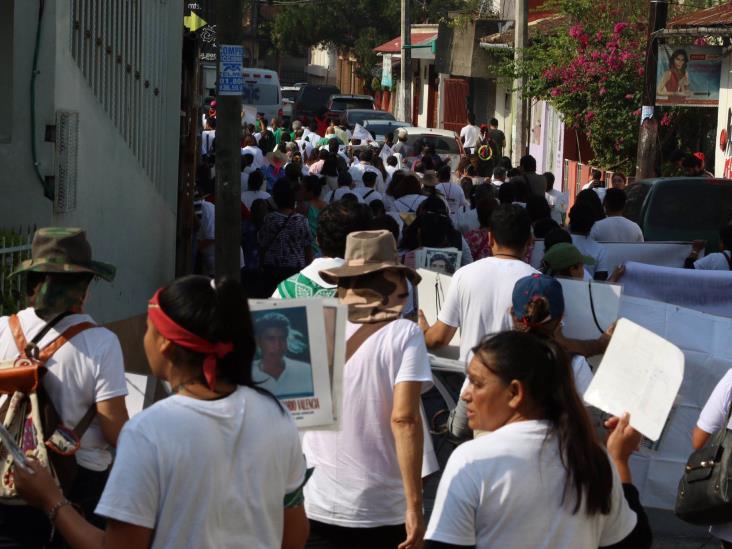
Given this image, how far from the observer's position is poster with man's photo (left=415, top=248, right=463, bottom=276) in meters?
8.26

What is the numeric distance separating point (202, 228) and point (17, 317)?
31.3 feet

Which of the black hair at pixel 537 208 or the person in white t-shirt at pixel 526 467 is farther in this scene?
the black hair at pixel 537 208

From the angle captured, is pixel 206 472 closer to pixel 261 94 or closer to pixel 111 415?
pixel 111 415

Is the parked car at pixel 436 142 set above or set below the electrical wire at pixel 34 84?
below

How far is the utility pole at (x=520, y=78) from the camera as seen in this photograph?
92.0 feet

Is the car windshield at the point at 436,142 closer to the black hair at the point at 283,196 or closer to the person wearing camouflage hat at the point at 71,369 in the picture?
the black hair at the point at 283,196

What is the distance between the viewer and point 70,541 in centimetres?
328

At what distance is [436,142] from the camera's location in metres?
28.1

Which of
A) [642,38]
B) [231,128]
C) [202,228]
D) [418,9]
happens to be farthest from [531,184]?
[418,9]

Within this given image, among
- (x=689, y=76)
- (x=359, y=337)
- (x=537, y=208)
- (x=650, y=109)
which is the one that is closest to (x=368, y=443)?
(x=359, y=337)

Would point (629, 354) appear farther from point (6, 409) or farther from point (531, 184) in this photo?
point (531, 184)

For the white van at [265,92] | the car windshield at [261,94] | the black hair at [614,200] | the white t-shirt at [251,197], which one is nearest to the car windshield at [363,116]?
the white van at [265,92]

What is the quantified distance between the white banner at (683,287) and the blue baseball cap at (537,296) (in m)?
3.49

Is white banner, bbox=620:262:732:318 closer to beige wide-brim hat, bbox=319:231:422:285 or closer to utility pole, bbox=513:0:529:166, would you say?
beige wide-brim hat, bbox=319:231:422:285
